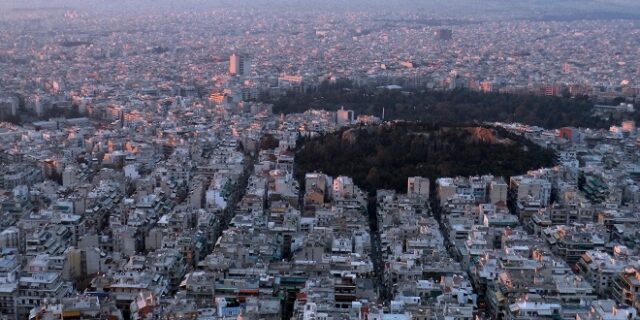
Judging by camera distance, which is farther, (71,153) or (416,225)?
(71,153)

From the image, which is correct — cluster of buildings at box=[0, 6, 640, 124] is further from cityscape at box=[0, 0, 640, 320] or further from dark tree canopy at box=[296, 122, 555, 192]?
dark tree canopy at box=[296, 122, 555, 192]

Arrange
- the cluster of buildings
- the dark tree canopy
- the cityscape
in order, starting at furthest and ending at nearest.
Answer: the cluster of buildings, the dark tree canopy, the cityscape

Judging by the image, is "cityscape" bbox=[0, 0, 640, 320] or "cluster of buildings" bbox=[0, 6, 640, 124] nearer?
"cityscape" bbox=[0, 0, 640, 320]

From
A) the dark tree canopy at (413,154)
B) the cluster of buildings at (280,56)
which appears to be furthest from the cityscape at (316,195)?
the cluster of buildings at (280,56)

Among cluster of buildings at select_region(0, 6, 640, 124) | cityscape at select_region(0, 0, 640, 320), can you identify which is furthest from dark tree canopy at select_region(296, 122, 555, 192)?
cluster of buildings at select_region(0, 6, 640, 124)

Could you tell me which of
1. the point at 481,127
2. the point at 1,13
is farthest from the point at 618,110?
the point at 1,13

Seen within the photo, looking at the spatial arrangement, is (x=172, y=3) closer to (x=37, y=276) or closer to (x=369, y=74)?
(x=369, y=74)

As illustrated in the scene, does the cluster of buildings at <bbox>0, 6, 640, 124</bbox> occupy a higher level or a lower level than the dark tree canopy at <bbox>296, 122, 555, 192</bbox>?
lower
